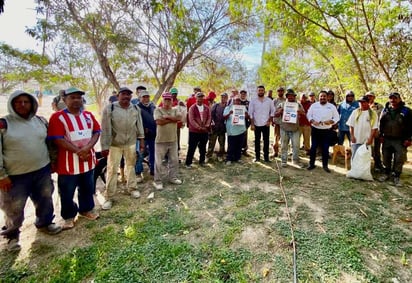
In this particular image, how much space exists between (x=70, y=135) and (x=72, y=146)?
0.51 ft

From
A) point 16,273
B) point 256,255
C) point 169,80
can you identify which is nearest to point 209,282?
point 256,255

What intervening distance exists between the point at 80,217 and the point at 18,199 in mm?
984

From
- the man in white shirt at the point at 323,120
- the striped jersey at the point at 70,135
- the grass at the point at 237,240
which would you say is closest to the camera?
the grass at the point at 237,240

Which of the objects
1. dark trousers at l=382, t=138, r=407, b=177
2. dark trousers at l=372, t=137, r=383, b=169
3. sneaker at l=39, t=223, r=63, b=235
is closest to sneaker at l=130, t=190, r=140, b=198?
sneaker at l=39, t=223, r=63, b=235

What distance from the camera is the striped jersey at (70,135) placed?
125 inches

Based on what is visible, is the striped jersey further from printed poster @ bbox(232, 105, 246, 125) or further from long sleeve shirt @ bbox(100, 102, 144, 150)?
printed poster @ bbox(232, 105, 246, 125)

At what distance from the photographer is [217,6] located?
28.4 feet

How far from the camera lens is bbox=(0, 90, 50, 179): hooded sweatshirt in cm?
279

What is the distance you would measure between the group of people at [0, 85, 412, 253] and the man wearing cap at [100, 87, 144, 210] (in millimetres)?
15

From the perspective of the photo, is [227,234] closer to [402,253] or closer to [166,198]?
[166,198]

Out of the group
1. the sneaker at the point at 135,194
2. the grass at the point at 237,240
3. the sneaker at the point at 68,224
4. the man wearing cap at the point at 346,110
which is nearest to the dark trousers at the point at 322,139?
the man wearing cap at the point at 346,110

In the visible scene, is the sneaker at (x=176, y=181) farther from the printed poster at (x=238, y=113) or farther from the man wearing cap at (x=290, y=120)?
the man wearing cap at (x=290, y=120)

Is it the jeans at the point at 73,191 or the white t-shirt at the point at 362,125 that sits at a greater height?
the white t-shirt at the point at 362,125

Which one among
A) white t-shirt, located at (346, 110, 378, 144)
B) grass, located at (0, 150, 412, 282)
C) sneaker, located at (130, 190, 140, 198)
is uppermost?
white t-shirt, located at (346, 110, 378, 144)
